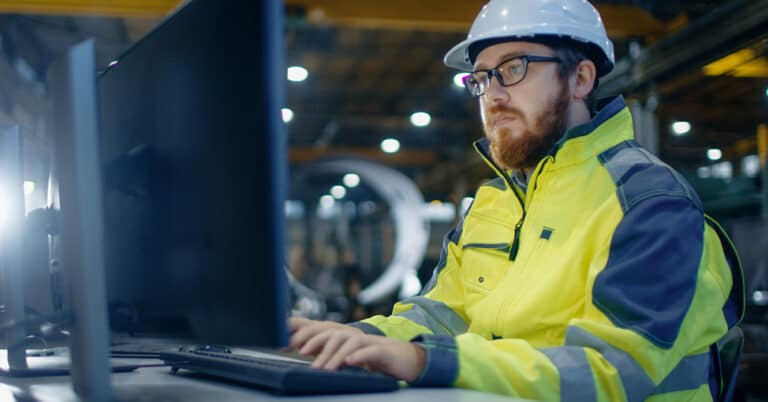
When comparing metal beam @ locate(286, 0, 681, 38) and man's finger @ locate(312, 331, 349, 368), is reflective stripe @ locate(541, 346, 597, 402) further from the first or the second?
metal beam @ locate(286, 0, 681, 38)

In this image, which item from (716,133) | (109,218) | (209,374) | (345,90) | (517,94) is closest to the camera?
(109,218)

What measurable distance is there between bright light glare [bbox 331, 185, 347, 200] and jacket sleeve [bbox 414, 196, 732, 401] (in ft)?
42.0

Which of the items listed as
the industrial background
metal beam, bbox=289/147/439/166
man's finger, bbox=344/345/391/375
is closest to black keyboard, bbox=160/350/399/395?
man's finger, bbox=344/345/391/375

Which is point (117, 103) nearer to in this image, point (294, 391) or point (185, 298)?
point (185, 298)

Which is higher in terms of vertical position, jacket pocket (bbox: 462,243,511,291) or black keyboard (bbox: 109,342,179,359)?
jacket pocket (bbox: 462,243,511,291)

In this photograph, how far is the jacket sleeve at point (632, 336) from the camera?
121 centimetres

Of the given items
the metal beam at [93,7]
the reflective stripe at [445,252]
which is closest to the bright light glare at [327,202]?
the metal beam at [93,7]

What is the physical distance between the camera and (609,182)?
5.25 ft

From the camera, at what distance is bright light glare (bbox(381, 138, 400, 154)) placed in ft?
49.4

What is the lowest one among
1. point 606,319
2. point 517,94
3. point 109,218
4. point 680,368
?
point 680,368

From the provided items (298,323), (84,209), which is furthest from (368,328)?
(84,209)

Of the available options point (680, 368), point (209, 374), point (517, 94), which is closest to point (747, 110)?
point (517, 94)

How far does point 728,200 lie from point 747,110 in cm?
61

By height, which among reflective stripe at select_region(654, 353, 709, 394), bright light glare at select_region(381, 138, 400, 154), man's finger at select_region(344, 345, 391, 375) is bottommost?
reflective stripe at select_region(654, 353, 709, 394)
